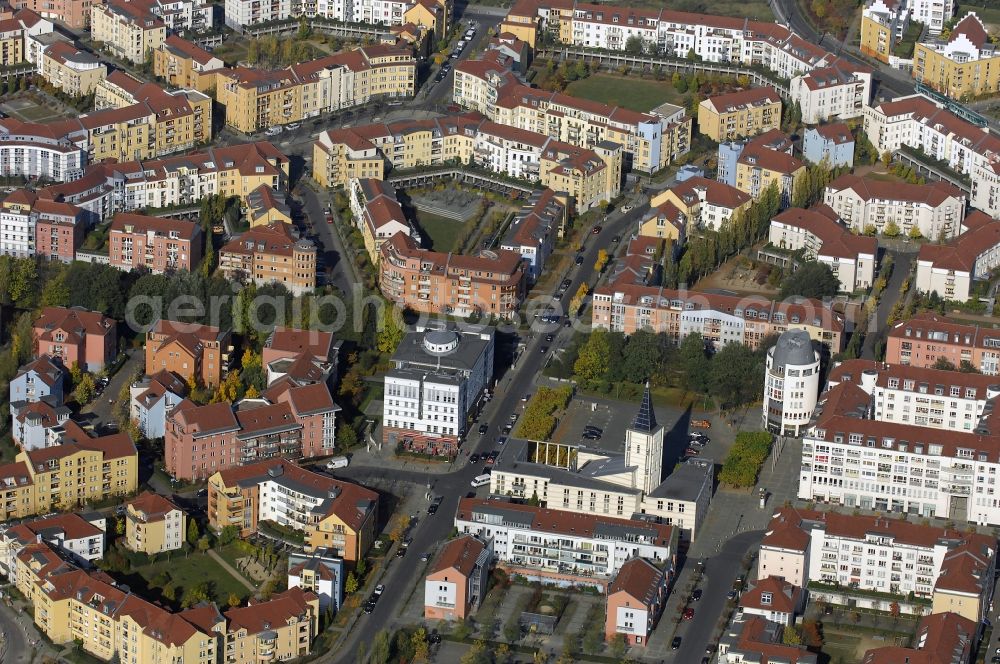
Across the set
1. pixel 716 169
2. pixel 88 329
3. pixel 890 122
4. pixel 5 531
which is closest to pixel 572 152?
pixel 716 169

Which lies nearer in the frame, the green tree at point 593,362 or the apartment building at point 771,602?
the apartment building at point 771,602

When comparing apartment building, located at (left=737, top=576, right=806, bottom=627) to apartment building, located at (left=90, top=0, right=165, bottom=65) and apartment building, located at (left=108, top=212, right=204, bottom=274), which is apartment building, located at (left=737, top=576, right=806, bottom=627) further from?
apartment building, located at (left=90, top=0, right=165, bottom=65)

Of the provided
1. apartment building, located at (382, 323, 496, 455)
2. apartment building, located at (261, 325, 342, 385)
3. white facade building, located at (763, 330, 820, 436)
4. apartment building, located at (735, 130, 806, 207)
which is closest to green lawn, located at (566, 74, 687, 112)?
apartment building, located at (735, 130, 806, 207)

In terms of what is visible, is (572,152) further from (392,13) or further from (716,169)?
(392,13)

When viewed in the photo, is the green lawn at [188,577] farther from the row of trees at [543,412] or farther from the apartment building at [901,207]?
the apartment building at [901,207]

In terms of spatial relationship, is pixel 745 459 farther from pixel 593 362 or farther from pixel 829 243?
pixel 829 243

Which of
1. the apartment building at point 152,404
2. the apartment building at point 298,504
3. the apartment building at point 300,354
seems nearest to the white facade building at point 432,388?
the apartment building at point 300,354
